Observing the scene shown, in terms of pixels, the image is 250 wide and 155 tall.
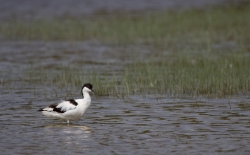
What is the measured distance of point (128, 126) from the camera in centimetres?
1187

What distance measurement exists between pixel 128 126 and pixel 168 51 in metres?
11.4

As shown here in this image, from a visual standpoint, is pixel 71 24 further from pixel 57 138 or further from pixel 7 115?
pixel 57 138

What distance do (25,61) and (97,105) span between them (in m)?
7.94

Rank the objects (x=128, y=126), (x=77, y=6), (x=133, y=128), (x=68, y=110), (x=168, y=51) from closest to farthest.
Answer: (x=133, y=128) → (x=128, y=126) → (x=68, y=110) → (x=168, y=51) → (x=77, y=6)

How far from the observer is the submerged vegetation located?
15.4 metres

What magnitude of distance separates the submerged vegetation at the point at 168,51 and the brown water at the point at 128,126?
700mm

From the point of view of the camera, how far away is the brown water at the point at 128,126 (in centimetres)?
1009

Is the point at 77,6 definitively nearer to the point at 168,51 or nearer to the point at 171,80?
the point at 168,51

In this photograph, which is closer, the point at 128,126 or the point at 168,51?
the point at 128,126

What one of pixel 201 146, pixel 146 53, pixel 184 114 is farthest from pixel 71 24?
pixel 201 146

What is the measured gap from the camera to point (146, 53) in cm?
2283

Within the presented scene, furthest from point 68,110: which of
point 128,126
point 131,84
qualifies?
point 131,84

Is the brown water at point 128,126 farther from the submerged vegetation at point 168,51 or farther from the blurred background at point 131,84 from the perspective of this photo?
the submerged vegetation at point 168,51

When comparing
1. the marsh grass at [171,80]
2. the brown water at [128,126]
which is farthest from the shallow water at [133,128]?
the marsh grass at [171,80]
